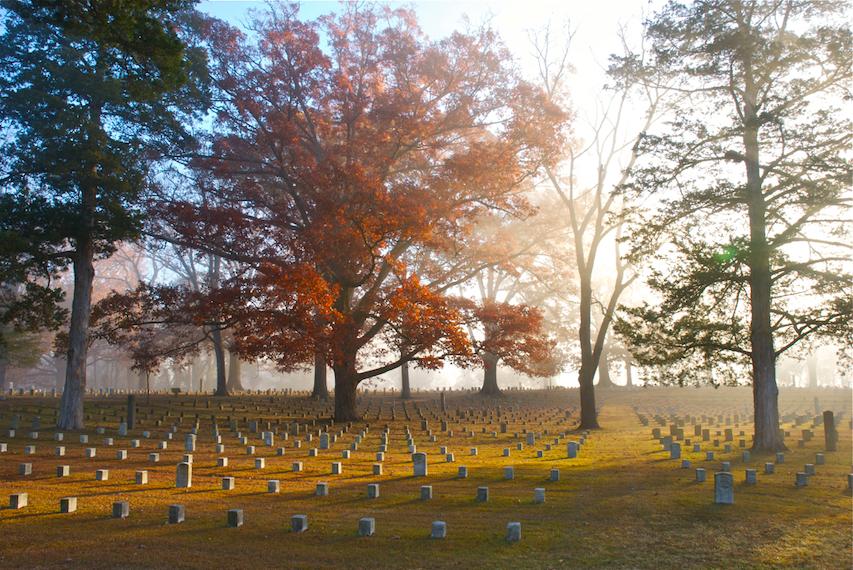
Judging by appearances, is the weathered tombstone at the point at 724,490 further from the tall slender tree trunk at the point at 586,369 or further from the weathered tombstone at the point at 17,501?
the tall slender tree trunk at the point at 586,369

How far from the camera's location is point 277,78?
2050 centimetres

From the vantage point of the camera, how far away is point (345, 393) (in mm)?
21203

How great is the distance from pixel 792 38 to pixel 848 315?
6.00 metres

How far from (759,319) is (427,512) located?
10.1 metres

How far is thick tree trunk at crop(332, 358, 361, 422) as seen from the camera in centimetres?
2106

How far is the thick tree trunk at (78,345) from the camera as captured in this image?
657 inches

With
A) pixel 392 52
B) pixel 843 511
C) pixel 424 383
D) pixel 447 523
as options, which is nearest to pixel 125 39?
pixel 447 523

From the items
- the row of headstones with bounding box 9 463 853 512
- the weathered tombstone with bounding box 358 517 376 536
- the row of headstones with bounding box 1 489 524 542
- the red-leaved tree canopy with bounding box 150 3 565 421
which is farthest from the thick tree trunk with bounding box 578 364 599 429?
the weathered tombstone with bounding box 358 517 376 536

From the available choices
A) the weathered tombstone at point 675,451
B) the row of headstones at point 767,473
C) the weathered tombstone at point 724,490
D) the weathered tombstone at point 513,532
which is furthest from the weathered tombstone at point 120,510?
the weathered tombstone at point 675,451

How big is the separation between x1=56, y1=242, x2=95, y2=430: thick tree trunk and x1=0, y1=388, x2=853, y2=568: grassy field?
109 centimetres

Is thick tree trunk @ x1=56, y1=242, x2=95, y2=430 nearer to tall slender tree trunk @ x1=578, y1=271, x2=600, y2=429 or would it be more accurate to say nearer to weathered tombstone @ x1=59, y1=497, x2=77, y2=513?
weathered tombstone @ x1=59, y1=497, x2=77, y2=513

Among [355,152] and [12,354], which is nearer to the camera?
[355,152]

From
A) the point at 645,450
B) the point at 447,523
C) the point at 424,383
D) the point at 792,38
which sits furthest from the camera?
the point at 424,383

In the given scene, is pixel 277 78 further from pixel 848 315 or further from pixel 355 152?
pixel 848 315
